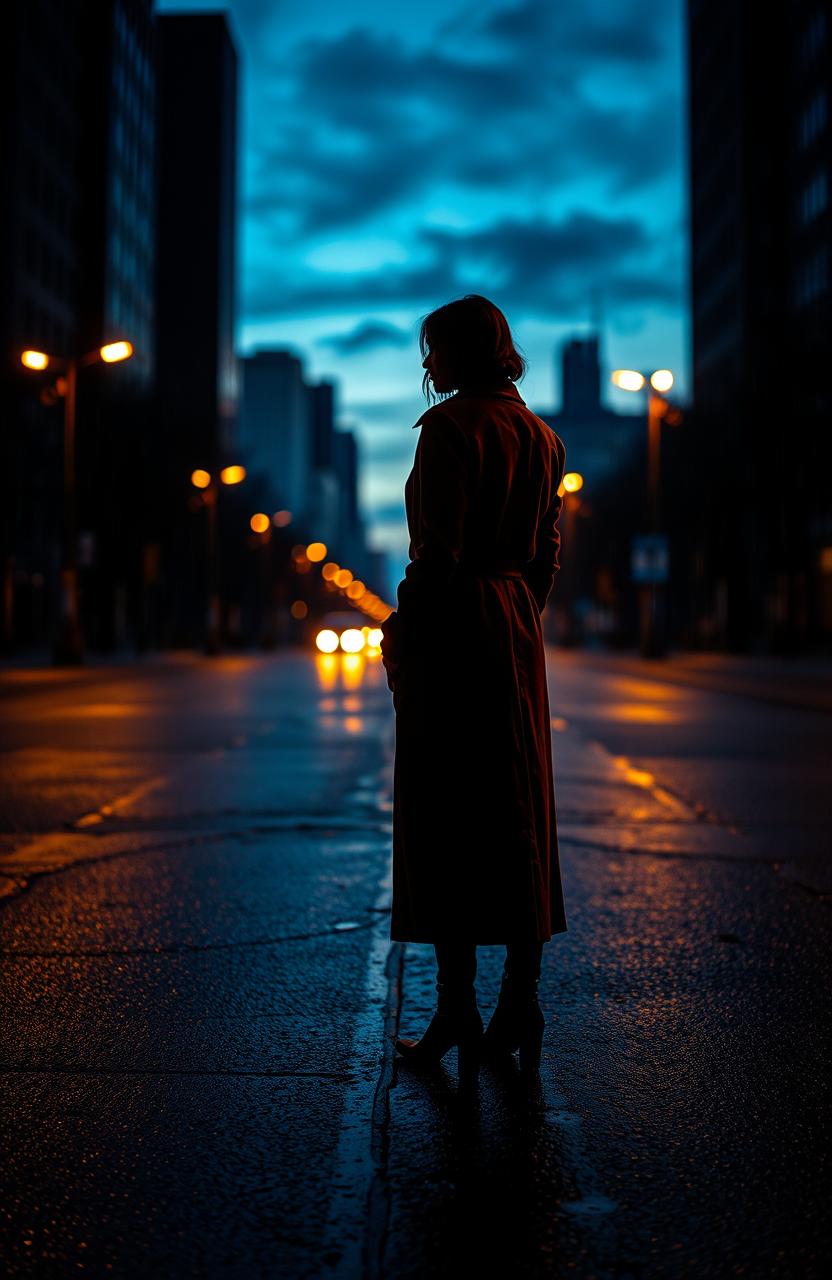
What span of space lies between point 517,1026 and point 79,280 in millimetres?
81967

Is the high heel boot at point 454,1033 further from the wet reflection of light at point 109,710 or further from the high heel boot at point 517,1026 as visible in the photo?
the wet reflection of light at point 109,710

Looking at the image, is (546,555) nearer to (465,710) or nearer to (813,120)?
(465,710)

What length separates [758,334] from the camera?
1816 inches

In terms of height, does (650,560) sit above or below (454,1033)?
above

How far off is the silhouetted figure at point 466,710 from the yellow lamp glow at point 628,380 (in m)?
35.0

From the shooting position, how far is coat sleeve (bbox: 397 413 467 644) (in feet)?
11.0

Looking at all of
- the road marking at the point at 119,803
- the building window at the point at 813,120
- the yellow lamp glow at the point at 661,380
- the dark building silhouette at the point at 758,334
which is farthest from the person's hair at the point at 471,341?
the building window at the point at 813,120

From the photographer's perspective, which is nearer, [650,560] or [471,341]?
[471,341]

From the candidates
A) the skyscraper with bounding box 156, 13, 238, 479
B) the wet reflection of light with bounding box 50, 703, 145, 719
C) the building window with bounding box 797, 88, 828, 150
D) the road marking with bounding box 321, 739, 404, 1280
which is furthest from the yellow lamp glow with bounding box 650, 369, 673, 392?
the skyscraper with bounding box 156, 13, 238, 479

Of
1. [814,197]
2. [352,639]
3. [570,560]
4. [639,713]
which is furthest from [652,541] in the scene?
[814,197]

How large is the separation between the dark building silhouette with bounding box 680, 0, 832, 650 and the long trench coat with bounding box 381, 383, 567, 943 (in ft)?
139

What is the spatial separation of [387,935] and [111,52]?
298 feet

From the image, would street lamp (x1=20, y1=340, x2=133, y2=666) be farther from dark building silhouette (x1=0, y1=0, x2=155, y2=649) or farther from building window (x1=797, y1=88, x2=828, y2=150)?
building window (x1=797, y1=88, x2=828, y2=150)

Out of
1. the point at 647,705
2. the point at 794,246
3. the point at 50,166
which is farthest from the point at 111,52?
the point at 647,705
